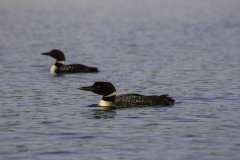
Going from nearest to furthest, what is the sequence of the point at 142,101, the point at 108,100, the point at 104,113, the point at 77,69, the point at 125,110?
the point at 104,113 < the point at 125,110 < the point at 142,101 < the point at 108,100 < the point at 77,69

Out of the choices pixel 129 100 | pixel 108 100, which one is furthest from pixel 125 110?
pixel 108 100

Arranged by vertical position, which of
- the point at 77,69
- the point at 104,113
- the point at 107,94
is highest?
the point at 107,94

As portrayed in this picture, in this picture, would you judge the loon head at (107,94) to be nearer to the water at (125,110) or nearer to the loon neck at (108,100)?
the loon neck at (108,100)

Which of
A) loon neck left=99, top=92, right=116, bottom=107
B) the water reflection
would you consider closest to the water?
the water reflection

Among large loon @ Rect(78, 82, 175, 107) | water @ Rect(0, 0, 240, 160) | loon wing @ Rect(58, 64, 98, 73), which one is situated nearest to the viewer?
water @ Rect(0, 0, 240, 160)

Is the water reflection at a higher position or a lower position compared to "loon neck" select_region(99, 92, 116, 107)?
lower

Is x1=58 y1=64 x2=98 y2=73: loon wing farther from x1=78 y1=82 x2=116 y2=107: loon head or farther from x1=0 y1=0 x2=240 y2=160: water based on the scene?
x1=78 y1=82 x2=116 y2=107: loon head

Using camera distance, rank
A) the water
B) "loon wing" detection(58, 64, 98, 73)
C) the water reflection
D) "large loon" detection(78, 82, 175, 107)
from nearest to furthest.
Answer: the water < the water reflection < "large loon" detection(78, 82, 175, 107) < "loon wing" detection(58, 64, 98, 73)

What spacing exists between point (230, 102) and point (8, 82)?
285 inches

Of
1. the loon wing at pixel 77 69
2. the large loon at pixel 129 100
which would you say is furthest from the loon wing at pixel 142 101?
the loon wing at pixel 77 69

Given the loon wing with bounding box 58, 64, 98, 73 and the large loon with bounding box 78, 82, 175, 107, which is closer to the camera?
the large loon with bounding box 78, 82, 175, 107

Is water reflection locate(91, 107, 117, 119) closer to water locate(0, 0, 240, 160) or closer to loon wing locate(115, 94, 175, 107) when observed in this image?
water locate(0, 0, 240, 160)

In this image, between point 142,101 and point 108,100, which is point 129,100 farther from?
point 108,100

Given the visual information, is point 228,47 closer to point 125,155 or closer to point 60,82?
point 60,82
